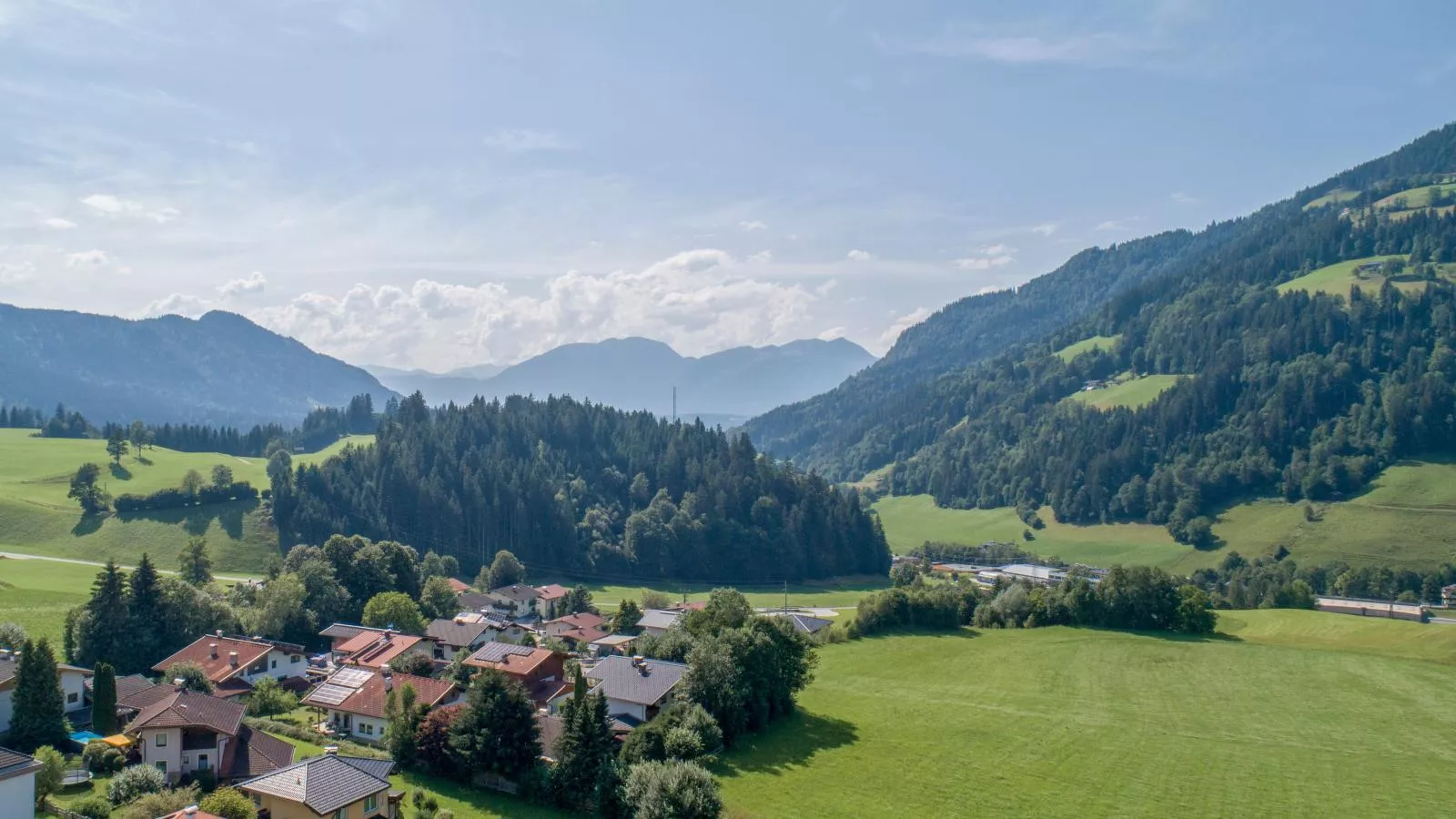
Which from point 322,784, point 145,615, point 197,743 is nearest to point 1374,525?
point 322,784

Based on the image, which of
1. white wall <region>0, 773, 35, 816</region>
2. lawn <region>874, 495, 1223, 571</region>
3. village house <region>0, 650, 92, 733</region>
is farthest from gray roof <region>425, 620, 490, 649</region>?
lawn <region>874, 495, 1223, 571</region>

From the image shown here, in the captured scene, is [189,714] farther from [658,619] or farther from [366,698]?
[658,619]

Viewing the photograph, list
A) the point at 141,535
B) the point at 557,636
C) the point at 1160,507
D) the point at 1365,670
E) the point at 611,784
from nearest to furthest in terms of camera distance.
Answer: the point at 611,784 < the point at 1365,670 < the point at 557,636 < the point at 141,535 < the point at 1160,507

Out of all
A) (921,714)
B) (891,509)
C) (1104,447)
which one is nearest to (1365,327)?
(1104,447)

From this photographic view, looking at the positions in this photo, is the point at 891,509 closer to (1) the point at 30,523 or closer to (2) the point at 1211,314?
(2) the point at 1211,314

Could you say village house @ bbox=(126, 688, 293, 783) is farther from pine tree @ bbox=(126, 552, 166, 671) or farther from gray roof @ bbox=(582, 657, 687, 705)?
pine tree @ bbox=(126, 552, 166, 671)

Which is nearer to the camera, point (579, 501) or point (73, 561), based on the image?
point (73, 561)

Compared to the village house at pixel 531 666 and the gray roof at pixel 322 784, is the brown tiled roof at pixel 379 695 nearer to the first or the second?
the village house at pixel 531 666
